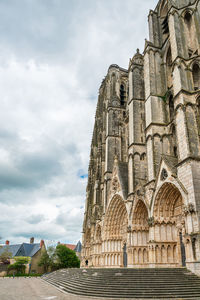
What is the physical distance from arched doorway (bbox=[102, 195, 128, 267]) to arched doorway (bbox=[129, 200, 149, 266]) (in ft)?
11.3

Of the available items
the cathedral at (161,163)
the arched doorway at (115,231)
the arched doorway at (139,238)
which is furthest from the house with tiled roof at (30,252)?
the arched doorway at (139,238)

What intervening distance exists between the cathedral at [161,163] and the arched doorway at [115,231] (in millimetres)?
30

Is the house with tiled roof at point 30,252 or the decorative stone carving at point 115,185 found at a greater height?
the decorative stone carving at point 115,185

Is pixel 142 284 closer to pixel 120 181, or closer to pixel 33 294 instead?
pixel 33 294

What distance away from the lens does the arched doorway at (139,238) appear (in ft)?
51.1

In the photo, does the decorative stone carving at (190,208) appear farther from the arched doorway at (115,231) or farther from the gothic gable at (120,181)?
the arched doorway at (115,231)

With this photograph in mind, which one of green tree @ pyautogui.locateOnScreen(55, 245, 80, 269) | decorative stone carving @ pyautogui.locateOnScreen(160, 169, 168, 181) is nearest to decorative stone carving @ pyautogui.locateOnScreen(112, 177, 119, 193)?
decorative stone carving @ pyautogui.locateOnScreen(160, 169, 168, 181)

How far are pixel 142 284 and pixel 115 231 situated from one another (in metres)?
11.5

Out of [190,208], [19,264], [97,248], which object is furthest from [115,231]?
[19,264]

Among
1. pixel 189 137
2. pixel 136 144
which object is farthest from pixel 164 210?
pixel 136 144

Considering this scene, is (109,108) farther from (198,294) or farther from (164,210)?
(198,294)

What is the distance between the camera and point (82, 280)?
11102 mm

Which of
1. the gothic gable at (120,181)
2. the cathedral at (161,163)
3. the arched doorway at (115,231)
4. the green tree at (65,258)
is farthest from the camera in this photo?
the green tree at (65,258)

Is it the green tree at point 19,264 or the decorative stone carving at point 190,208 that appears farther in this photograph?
the green tree at point 19,264
